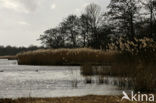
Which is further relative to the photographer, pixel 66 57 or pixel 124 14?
pixel 124 14

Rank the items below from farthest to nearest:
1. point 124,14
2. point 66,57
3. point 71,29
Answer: point 71,29
point 124,14
point 66,57

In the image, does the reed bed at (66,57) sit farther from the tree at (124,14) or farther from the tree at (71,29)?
the tree at (71,29)

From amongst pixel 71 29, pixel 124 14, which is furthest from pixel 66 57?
pixel 71 29

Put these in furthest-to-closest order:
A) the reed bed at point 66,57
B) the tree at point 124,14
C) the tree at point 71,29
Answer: the tree at point 71,29
the tree at point 124,14
the reed bed at point 66,57

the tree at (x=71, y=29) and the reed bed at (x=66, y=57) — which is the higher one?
the tree at (x=71, y=29)

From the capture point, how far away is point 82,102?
12.9 feet

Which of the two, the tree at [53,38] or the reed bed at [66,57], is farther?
the tree at [53,38]

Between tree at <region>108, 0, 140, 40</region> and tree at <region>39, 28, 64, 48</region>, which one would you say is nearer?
tree at <region>108, 0, 140, 40</region>

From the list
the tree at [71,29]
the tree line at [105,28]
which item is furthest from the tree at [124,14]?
the tree at [71,29]

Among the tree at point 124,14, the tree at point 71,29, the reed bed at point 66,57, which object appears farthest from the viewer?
the tree at point 71,29

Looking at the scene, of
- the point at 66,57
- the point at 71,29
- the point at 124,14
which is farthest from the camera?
the point at 71,29

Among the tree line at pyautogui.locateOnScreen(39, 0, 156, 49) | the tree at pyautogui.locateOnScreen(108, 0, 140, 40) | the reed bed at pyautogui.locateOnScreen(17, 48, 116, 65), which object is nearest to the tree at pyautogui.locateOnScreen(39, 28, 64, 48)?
the tree line at pyautogui.locateOnScreen(39, 0, 156, 49)

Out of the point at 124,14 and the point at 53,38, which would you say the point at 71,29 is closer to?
the point at 53,38

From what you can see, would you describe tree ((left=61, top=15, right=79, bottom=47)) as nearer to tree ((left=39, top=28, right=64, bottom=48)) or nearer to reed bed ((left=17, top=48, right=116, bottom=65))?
tree ((left=39, top=28, right=64, bottom=48))
